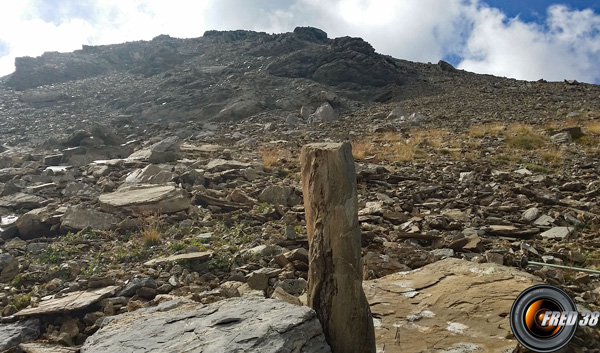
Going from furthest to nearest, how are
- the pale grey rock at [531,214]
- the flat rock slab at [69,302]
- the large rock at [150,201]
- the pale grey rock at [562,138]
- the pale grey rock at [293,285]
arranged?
1. the pale grey rock at [562,138]
2. the large rock at [150,201]
3. the pale grey rock at [531,214]
4. the pale grey rock at [293,285]
5. the flat rock slab at [69,302]

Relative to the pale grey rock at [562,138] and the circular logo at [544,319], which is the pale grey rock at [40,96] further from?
the circular logo at [544,319]

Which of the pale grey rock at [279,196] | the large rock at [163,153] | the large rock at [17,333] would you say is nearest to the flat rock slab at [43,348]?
the large rock at [17,333]

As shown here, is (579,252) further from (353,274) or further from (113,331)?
(113,331)

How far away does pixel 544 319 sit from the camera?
10.5 feet

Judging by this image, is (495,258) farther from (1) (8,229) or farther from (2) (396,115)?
(2) (396,115)

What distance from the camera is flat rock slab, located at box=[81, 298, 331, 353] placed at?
291 cm

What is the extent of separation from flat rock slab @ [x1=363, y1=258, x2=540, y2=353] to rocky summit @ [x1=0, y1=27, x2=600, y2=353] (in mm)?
19

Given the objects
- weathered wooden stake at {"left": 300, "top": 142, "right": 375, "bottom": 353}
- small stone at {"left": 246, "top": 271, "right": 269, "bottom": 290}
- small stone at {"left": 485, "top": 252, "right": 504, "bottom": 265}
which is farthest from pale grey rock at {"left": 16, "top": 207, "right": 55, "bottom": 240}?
small stone at {"left": 485, "top": 252, "right": 504, "bottom": 265}

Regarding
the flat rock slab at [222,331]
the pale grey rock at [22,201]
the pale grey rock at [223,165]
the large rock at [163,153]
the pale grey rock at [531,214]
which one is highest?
the large rock at [163,153]

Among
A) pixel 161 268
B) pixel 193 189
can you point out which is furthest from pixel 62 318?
pixel 193 189

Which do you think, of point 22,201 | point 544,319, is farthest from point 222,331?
point 22,201

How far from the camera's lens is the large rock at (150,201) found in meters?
8.36

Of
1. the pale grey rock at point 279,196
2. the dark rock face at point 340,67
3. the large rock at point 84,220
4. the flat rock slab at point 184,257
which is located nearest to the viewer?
the flat rock slab at point 184,257

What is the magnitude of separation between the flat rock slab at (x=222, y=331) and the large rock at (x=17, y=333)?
115 cm
